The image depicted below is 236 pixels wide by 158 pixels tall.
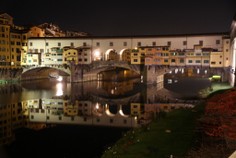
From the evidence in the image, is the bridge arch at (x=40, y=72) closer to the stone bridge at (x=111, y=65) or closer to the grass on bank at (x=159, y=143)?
the stone bridge at (x=111, y=65)

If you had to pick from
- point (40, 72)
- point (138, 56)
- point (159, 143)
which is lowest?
point (159, 143)

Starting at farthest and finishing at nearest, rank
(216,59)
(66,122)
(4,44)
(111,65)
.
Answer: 1. (4,44)
2. (111,65)
3. (216,59)
4. (66,122)

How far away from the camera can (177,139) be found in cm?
1324

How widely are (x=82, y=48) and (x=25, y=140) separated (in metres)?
46.7

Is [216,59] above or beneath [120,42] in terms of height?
beneath

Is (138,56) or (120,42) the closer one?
(138,56)

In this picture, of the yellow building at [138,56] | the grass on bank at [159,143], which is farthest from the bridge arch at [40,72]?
the grass on bank at [159,143]

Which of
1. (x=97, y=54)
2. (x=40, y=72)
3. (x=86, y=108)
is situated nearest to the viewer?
A: (x=86, y=108)

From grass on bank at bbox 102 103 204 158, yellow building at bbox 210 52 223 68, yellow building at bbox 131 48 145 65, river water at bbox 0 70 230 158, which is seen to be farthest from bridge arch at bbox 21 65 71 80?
grass on bank at bbox 102 103 204 158

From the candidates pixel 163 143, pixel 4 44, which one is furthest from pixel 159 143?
pixel 4 44

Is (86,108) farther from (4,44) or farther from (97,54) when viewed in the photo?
(4,44)

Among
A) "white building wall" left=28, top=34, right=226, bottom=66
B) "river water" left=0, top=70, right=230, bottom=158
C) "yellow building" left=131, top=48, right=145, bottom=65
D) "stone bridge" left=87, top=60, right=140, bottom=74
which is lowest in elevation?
"river water" left=0, top=70, right=230, bottom=158

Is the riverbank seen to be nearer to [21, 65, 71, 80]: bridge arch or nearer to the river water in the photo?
the river water

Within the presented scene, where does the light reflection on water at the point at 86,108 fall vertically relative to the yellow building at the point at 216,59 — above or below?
below
